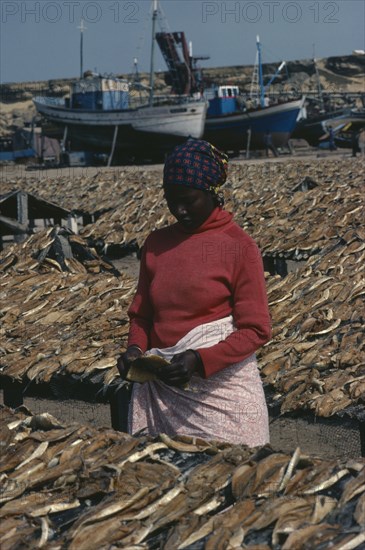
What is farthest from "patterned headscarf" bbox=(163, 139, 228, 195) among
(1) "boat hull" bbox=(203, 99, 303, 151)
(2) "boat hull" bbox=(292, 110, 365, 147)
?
(2) "boat hull" bbox=(292, 110, 365, 147)

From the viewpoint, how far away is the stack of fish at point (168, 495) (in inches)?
94.9

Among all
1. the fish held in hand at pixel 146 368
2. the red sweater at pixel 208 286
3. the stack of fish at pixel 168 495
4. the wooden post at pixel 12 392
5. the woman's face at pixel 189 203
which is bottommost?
the wooden post at pixel 12 392

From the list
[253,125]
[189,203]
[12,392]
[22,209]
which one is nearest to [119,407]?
[12,392]

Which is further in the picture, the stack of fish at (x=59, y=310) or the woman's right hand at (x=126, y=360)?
the stack of fish at (x=59, y=310)

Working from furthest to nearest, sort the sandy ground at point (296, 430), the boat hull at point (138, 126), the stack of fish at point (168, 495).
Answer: the boat hull at point (138, 126)
the sandy ground at point (296, 430)
the stack of fish at point (168, 495)

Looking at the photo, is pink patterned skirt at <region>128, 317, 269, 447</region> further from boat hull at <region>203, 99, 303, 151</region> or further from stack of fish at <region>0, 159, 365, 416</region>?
boat hull at <region>203, 99, 303, 151</region>

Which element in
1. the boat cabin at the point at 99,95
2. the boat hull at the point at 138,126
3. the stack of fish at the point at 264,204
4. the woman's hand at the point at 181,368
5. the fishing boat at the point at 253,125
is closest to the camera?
the woman's hand at the point at 181,368

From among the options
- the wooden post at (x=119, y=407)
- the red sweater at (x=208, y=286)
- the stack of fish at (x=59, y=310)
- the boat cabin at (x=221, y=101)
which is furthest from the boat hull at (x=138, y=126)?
the red sweater at (x=208, y=286)

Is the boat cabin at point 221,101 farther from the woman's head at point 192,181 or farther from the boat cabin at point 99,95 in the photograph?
the woman's head at point 192,181

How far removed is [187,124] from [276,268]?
27288 mm

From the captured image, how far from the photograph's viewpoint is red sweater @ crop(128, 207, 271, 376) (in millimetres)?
3318

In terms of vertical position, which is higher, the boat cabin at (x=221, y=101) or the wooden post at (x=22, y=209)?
the boat cabin at (x=221, y=101)

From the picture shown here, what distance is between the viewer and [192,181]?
129 inches

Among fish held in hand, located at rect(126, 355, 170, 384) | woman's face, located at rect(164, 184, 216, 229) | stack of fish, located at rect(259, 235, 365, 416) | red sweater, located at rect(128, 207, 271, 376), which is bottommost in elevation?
stack of fish, located at rect(259, 235, 365, 416)
